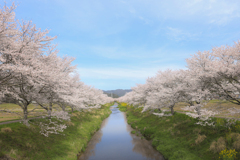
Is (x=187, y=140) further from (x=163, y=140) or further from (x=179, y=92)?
(x=179, y=92)

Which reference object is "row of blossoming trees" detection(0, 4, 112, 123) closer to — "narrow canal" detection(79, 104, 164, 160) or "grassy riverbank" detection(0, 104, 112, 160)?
"grassy riverbank" detection(0, 104, 112, 160)

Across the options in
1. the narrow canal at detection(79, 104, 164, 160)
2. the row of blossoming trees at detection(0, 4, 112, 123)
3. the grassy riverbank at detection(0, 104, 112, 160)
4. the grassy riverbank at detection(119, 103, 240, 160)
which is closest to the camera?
the row of blossoming trees at detection(0, 4, 112, 123)

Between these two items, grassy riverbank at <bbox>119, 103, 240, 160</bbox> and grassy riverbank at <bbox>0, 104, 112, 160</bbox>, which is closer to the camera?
grassy riverbank at <bbox>0, 104, 112, 160</bbox>

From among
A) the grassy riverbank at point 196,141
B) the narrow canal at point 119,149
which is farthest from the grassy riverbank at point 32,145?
the grassy riverbank at point 196,141

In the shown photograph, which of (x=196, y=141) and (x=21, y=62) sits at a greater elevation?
(x=21, y=62)

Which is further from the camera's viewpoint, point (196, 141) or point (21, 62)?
point (196, 141)

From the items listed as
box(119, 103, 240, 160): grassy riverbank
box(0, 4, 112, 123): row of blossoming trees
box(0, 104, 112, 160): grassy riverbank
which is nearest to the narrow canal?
box(119, 103, 240, 160): grassy riverbank

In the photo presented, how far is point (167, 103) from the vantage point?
26.5 m

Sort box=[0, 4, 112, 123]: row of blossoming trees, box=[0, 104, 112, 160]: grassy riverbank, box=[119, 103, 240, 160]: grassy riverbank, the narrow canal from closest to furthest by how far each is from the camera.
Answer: box=[0, 4, 112, 123]: row of blossoming trees < box=[0, 104, 112, 160]: grassy riverbank < box=[119, 103, 240, 160]: grassy riverbank < the narrow canal

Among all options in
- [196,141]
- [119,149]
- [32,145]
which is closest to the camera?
[32,145]

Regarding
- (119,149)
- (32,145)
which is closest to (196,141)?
(119,149)

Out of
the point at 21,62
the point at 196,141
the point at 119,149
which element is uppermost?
the point at 21,62

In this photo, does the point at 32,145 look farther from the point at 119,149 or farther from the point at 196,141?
the point at 196,141

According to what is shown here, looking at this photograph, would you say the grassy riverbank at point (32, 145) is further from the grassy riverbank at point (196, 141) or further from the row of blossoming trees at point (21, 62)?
the grassy riverbank at point (196, 141)
